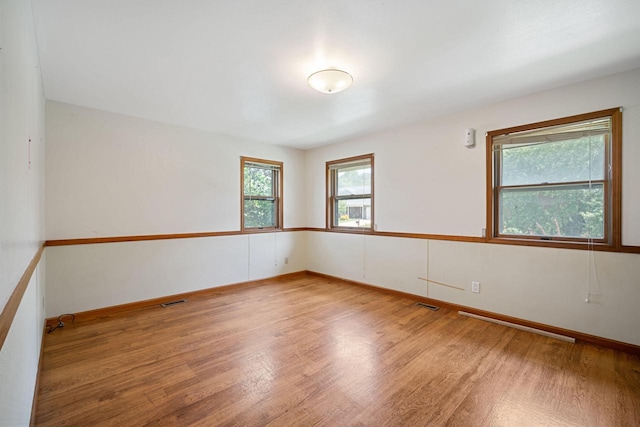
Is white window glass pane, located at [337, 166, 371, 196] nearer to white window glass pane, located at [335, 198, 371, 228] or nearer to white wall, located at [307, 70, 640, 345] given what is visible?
white window glass pane, located at [335, 198, 371, 228]

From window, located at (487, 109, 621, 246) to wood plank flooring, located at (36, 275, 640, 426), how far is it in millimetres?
1110

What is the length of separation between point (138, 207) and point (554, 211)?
16.1 ft

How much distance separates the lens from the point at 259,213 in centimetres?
507

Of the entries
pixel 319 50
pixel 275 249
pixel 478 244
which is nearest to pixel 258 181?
pixel 275 249

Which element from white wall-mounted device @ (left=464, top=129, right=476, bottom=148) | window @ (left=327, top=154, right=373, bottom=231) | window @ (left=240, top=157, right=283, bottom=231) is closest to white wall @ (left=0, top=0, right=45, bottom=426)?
window @ (left=240, top=157, right=283, bottom=231)

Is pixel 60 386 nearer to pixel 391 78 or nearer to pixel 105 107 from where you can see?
pixel 105 107

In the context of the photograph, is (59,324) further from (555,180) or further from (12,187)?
(555,180)

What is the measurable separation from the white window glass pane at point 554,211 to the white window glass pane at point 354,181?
1.99 meters

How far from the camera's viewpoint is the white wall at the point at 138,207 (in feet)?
10.5

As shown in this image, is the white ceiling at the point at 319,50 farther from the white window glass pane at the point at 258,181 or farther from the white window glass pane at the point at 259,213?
the white window glass pane at the point at 259,213

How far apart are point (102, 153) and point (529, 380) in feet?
15.9

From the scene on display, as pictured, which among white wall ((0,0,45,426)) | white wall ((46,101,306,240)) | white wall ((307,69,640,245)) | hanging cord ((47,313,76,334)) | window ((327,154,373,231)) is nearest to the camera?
white wall ((0,0,45,426))

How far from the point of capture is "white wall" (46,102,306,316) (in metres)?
3.19

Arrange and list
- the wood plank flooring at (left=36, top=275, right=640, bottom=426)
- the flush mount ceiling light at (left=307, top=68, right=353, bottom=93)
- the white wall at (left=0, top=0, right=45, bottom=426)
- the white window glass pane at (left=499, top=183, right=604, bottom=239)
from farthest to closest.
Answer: the white window glass pane at (left=499, top=183, right=604, bottom=239), the flush mount ceiling light at (left=307, top=68, right=353, bottom=93), the wood plank flooring at (left=36, top=275, right=640, bottom=426), the white wall at (left=0, top=0, right=45, bottom=426)
